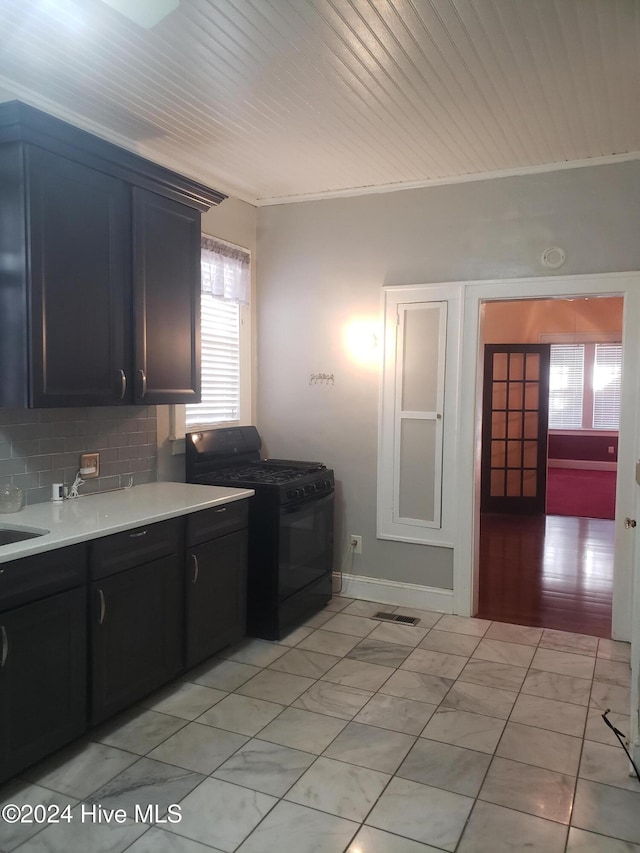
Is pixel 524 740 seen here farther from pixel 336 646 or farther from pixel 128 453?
pixel 128 453

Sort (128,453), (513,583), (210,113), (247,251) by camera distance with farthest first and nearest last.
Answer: (513,583) < (247,251) < (128,453) < (210,113)

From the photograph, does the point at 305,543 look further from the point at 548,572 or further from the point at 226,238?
the point at 548,572

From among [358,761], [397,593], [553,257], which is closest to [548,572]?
[397,593]

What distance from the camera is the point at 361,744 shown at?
8.45ft

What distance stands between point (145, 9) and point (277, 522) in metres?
2.35

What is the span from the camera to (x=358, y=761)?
245 cm

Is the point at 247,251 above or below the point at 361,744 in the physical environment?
above

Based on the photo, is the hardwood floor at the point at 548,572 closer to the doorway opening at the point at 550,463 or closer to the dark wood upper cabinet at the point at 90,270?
the doorway opening at the point at 550,463

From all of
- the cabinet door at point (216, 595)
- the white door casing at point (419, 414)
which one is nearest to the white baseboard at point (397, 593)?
the white door casing at point (419, 414)

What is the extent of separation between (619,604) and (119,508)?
2.73 m

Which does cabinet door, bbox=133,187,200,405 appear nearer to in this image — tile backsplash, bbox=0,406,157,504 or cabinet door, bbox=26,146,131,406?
cabinet door, bbox=26,146,131,406

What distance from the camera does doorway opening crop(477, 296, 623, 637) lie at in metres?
4.50

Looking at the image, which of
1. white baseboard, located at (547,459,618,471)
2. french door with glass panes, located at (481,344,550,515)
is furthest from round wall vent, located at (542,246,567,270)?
white baseboard, located at (547,459,618,471)

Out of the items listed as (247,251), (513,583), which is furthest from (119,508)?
(513,583)
